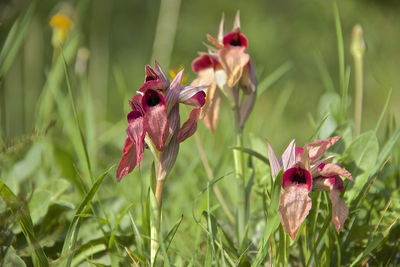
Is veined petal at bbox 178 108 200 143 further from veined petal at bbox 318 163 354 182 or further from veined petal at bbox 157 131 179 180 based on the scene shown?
veined petal at bbox 318 163 354 182

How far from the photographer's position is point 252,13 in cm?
437

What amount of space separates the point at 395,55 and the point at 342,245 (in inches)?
107

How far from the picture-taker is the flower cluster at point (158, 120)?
2.79 ft

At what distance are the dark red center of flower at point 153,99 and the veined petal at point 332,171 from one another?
33 cm

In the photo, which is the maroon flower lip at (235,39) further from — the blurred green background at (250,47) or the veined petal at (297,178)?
the blurred green background at (250,47)

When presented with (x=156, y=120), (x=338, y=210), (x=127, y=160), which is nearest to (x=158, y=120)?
(x=156, y=120)

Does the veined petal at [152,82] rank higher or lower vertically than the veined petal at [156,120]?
higher

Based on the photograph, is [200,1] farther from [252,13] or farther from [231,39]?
[231,39]

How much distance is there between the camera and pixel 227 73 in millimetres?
1067

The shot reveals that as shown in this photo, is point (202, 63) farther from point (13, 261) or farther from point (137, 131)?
point (13, 261)

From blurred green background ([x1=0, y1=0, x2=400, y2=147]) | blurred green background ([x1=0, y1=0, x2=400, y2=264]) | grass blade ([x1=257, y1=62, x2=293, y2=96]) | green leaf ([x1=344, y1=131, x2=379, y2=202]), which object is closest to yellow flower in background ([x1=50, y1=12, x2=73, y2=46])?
blurred green background ([x1=0, y1=0, x2=400, y2=264])

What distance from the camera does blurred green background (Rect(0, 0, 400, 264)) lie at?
166 cm

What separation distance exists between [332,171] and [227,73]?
337 mm

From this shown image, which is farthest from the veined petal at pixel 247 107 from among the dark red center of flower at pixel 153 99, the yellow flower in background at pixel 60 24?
the yellow flower in background at pixel 60 24
